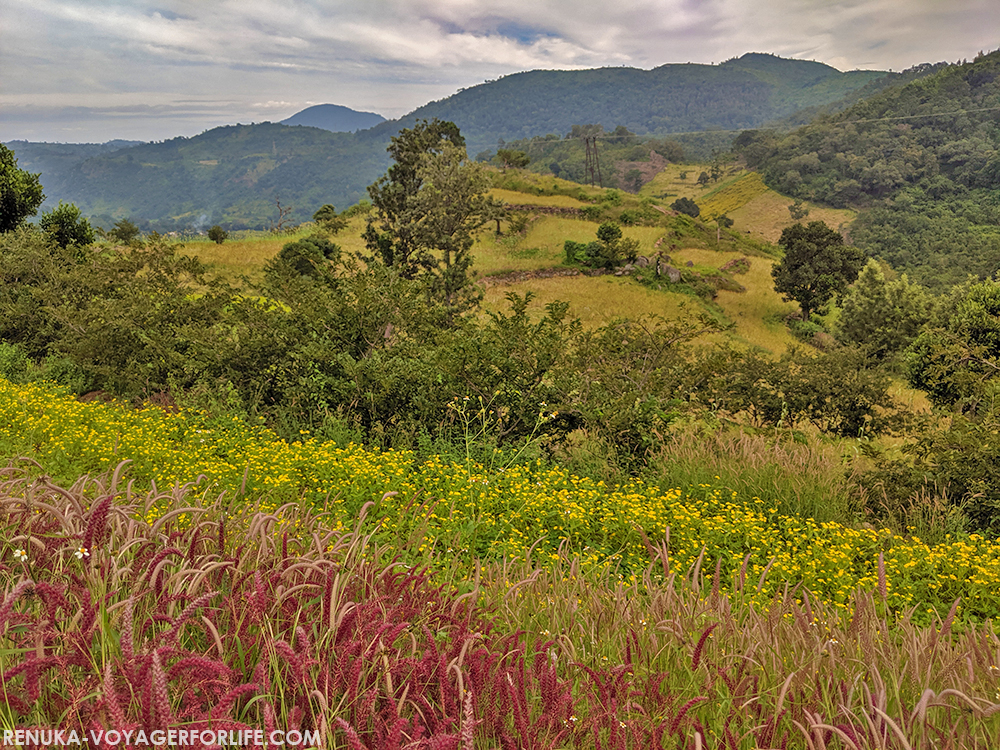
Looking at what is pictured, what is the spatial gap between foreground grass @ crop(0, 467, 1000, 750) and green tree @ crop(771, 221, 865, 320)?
37676 mm

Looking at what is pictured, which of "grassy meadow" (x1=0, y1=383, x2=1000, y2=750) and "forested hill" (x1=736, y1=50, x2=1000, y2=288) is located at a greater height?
"forested hill" (x1=736, y1=50, x2=1000, y2=288)

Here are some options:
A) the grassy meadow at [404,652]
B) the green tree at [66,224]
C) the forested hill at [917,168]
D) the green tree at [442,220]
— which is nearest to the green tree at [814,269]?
the green tree at [442,220]

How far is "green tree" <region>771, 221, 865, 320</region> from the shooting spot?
35281 mm

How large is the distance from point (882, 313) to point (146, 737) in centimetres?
3249

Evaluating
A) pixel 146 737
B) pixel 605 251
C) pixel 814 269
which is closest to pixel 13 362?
pixel 146 737

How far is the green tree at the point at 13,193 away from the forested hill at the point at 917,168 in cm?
7207

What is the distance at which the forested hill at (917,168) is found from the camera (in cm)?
7319

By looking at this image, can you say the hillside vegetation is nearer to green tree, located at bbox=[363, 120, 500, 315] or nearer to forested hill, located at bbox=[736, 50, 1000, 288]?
green tree, located at bbox=[363, 120, 500, 315]

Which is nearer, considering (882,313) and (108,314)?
(108,314)

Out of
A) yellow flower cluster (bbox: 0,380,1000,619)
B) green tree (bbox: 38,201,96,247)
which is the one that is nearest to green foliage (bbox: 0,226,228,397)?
yellow flower cluster (bbox: 0,380,1000,619)

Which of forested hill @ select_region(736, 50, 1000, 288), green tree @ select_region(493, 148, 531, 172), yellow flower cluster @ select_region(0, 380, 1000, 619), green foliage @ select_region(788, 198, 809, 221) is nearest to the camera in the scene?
yellow flower cluster @ select_region(0, 380, 1000, 619)

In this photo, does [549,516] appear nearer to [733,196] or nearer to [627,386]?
[627,386]

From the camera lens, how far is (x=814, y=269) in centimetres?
3541

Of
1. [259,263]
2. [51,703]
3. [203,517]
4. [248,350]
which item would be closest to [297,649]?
[51,703]
